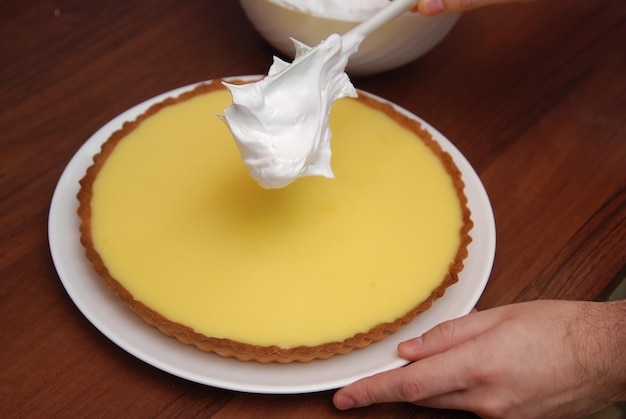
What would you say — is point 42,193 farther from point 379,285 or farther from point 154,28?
point 379,285

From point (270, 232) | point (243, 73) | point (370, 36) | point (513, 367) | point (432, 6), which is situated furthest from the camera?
point (243, 73)

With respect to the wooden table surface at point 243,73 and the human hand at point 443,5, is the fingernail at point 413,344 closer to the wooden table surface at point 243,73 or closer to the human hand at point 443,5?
the wooden table surface at point 243,73

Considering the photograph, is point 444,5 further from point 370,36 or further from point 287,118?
point 287,118

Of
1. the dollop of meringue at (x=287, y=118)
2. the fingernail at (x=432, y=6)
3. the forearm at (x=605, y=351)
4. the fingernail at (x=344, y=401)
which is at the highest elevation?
the fingernail at (x=432, y=6)

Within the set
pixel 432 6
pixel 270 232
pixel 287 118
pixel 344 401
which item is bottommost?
pixel 344 401

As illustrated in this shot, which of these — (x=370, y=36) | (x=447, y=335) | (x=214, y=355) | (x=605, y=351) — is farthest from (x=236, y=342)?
(x=370, y=36)

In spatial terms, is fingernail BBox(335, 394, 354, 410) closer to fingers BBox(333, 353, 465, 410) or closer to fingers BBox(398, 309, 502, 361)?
fingers BBox(333, 353, 465, 410)

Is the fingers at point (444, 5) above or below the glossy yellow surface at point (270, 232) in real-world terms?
above

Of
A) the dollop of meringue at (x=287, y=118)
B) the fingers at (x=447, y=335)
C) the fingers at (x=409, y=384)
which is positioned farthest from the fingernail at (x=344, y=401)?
the dollop of meringue at (x=287, y=118)
